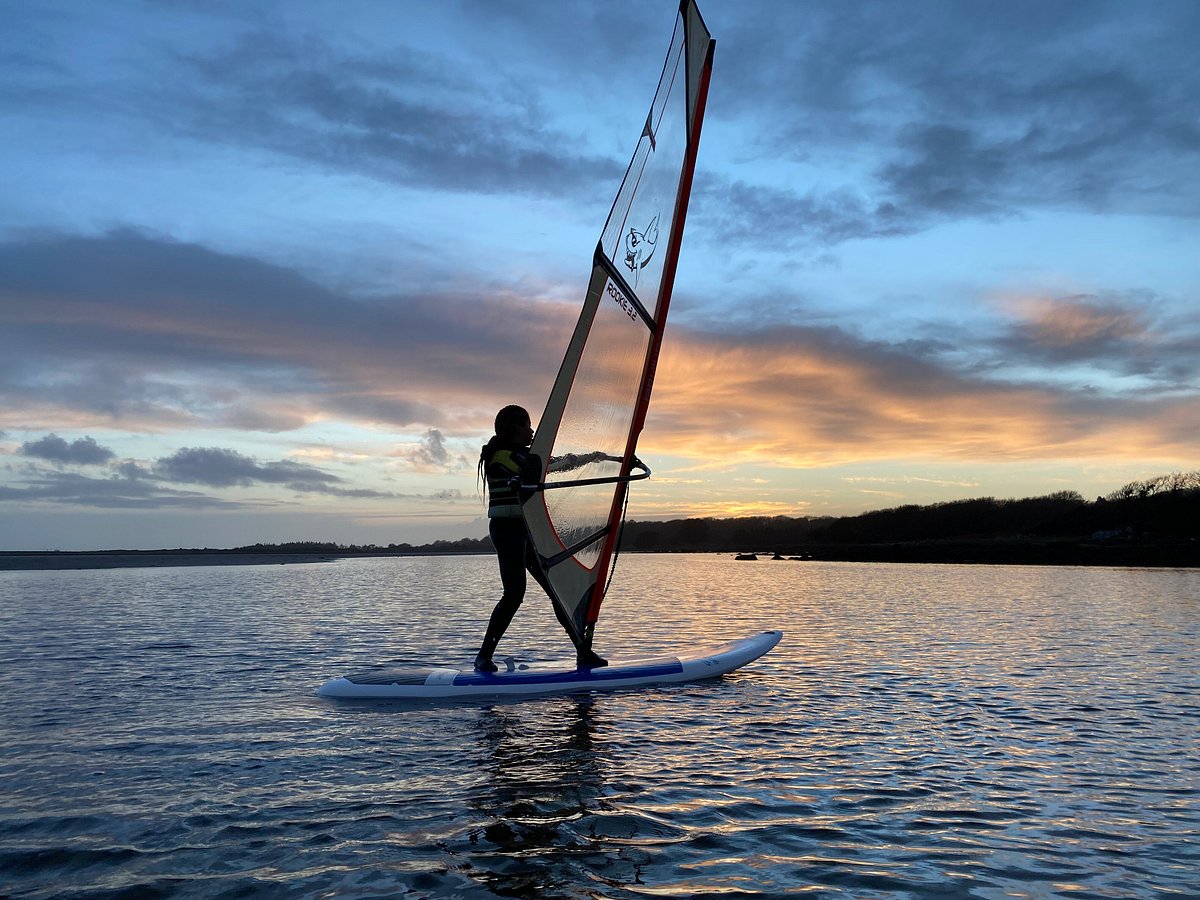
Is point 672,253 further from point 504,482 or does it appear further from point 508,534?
point 508,534

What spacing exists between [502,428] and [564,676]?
284 centimetres

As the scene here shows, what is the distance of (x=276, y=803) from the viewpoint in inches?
215

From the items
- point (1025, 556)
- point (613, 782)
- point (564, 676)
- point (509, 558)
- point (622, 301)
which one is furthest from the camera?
point (1025, 556)

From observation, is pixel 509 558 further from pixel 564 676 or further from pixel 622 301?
pixel 622 301

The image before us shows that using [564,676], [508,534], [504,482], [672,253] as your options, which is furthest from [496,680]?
[672,253]

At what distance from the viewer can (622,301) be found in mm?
8805

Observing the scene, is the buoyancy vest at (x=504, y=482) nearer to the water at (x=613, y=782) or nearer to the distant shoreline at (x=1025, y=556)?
the water at (x=613, y=782)

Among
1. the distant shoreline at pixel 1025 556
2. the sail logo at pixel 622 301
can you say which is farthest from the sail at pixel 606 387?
the distant shoreline at pixel 1025 556

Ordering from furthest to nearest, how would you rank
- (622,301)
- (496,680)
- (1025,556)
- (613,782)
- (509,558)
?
1. (1025,556)
2. (496,680)
3. (509,558)
4. (622,301)
5. (613,782)

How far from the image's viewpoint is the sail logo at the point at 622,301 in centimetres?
872

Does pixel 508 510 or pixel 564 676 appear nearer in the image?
pixel 508 510

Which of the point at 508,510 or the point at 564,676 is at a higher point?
the point at 508,510

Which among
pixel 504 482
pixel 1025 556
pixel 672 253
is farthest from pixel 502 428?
pixel 1025 556

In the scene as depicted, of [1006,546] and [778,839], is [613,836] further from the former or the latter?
[1006,546]
